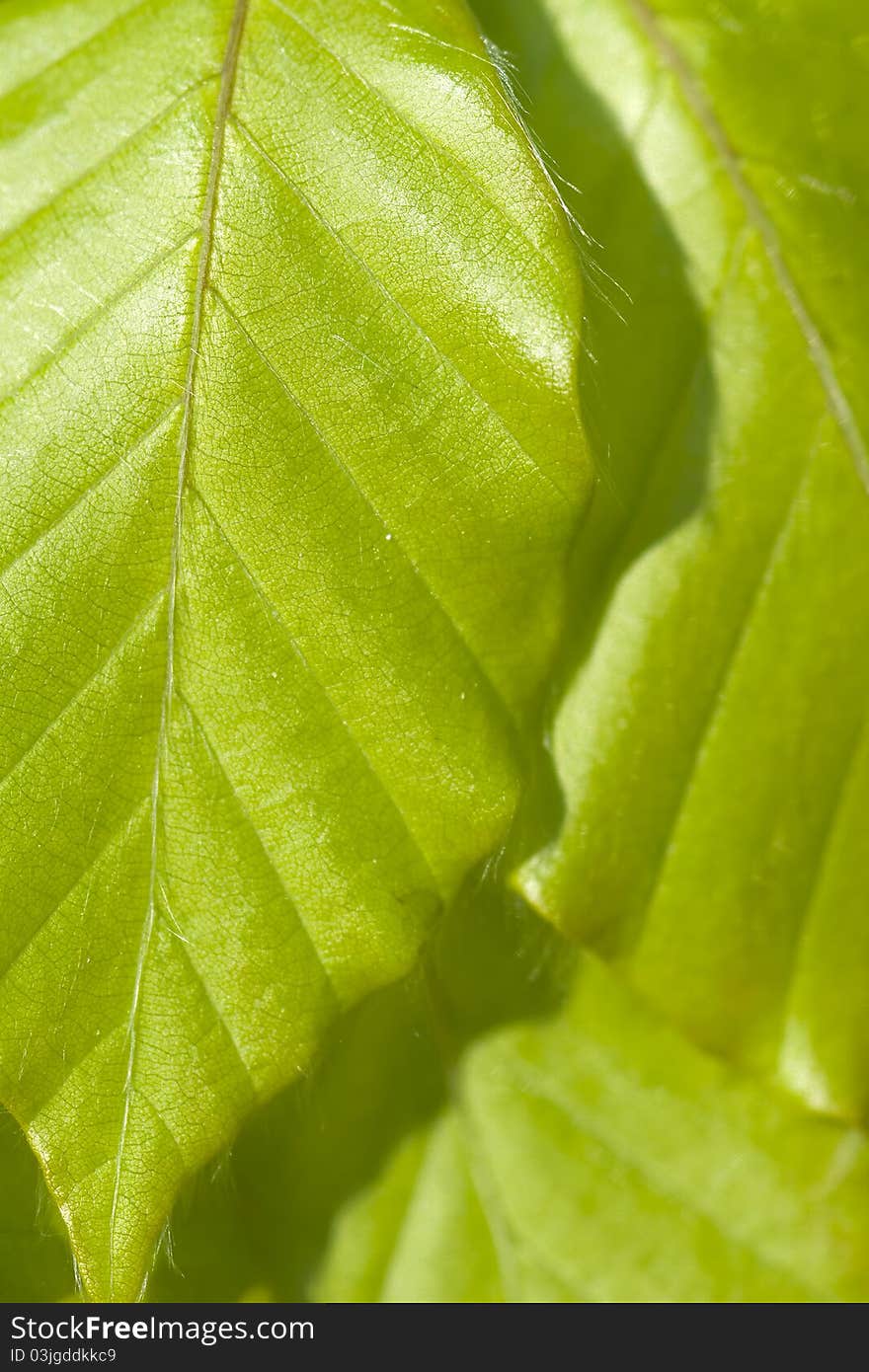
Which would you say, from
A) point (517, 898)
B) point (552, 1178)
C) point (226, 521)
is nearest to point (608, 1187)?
point (552, 1178)

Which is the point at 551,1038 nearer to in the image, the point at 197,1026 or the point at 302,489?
the point at 197,1026

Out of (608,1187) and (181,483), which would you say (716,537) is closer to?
(181,483)

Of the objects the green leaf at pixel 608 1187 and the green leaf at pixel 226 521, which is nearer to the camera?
the green leaf at pixel 226 521

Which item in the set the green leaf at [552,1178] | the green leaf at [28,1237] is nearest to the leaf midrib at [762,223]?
the green leaf at [552,1178]

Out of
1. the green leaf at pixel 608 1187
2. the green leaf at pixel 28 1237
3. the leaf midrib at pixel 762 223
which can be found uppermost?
the leaf midrib at pixel 762 223

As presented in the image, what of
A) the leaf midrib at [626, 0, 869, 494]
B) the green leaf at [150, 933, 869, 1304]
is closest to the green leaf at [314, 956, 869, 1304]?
the green leaf at [150, 933, 869, 1304]

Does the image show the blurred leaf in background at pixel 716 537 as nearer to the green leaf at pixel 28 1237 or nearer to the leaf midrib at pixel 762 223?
the leaf midrib at pixel 762 223

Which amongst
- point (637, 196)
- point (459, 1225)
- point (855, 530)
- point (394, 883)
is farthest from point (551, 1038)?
point (637, 196)
